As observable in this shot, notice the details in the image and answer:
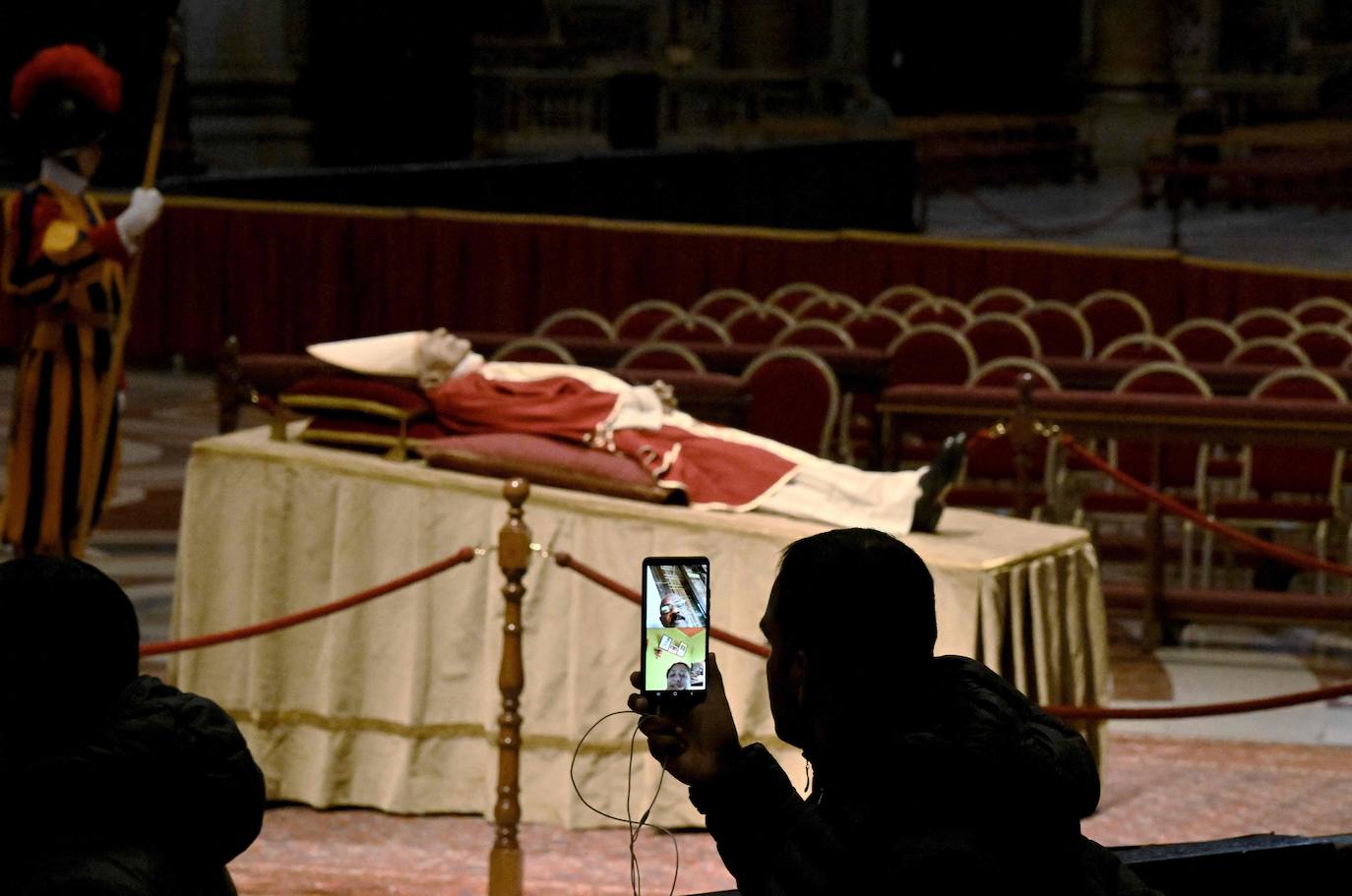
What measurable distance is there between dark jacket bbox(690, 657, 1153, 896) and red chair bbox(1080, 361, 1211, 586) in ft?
18.2

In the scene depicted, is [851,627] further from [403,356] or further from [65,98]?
[65,98]

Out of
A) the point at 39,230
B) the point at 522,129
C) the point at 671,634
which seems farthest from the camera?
the point at 522,129

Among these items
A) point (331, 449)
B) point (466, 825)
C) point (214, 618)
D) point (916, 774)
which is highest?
point (916, 774)

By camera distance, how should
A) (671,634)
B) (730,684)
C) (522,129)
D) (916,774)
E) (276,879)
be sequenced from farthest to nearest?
1. (522,129)
2. (730,684)
3. (276,879)
4. (671,634)
5. (916,774)

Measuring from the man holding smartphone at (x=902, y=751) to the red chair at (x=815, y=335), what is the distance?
23.0 feet

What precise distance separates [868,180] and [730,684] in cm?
1339

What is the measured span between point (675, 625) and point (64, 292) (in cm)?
477

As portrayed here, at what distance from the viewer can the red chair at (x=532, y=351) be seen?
26.9 feet

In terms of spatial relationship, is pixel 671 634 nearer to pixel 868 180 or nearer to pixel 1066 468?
pixel 1066 468

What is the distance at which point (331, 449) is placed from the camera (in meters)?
5.82

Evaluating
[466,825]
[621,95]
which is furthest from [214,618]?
[621,95]

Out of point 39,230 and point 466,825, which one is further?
point 39,230

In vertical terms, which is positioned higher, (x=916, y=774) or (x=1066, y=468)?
(x=916, y=774)

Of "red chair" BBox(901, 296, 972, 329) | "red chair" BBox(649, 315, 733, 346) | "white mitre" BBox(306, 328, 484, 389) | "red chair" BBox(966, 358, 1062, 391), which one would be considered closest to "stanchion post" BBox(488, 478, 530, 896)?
"white mitre" BBox(306, 328, 484, 389)
